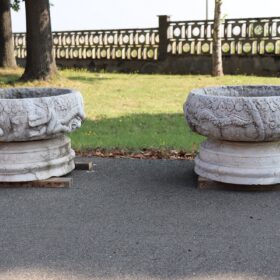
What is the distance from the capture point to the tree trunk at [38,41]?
1275cm

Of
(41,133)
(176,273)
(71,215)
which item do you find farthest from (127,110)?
(176,273)

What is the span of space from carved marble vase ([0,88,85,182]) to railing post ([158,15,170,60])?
13.1 metres

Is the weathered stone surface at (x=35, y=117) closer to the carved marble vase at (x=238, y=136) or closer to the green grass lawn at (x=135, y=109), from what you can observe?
the carved marble vase at (x=238, y=136)

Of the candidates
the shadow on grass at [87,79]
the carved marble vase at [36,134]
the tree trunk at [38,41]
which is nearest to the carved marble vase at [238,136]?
the carved marble vase at [36,134]

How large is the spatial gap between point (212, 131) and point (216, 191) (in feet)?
1.82

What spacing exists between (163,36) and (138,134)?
11.0 metres

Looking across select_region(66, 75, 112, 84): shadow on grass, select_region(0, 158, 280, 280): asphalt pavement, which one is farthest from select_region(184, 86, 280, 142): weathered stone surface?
select_region(66, 75, 112, 84): shadow on grass

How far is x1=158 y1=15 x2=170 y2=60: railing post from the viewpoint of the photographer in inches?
709

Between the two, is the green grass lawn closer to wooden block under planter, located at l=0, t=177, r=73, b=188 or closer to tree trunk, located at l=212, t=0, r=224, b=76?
tree trunk, located at l=212, t=0, r=224, b=76

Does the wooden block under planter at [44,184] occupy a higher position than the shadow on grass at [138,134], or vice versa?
the shadow on grass at [138,134]

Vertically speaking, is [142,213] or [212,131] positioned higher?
[212,131]

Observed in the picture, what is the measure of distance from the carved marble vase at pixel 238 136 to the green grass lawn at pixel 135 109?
171cm

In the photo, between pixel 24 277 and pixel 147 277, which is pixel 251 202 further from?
pixel 24 277

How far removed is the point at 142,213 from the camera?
4234 millimetres
